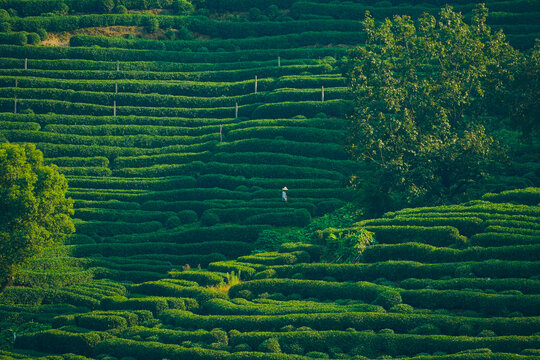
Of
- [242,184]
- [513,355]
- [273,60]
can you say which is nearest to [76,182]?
[242,184]

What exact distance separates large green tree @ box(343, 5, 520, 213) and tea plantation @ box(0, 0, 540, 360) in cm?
296

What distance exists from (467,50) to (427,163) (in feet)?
32.4

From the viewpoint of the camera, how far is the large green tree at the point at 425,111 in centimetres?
4784

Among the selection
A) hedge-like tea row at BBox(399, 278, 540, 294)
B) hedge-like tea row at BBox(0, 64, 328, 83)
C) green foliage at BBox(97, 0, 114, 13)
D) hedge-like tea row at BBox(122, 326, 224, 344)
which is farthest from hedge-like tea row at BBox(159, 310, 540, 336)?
green foliage at BBox(97, 0, 114, 13)

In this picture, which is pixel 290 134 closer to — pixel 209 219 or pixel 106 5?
pixel 209 219

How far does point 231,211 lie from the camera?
5416 centimetres

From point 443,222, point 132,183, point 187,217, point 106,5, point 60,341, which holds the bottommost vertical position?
point 60,341

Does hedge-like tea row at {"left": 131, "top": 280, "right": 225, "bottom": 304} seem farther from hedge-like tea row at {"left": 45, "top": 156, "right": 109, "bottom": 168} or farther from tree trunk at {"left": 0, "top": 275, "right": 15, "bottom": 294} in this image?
hedge-like tea row at {"left": 45, "top": 156, "right": 109, "bottom": 168}

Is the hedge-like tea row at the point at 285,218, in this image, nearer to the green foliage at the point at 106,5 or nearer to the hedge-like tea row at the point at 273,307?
the hedge-like tea row at the point at 273,307

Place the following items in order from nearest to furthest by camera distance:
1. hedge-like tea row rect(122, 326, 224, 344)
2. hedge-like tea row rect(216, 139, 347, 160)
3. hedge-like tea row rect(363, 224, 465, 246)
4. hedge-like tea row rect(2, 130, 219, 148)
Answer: hedge-like tea row rect(122, 326, 224, 344) < hedge-like tea row rect(363, 224, 465, 246) < hedge-like tea row rect(216, 139, 347, 160) < hedge-like tea row rect(2, 130, 219, 148)

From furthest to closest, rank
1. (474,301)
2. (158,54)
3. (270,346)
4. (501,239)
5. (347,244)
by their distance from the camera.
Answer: (158,54) → (347,244) → (501,239) → (474,301) → (270,346)

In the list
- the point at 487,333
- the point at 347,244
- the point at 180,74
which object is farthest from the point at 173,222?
the point at 487,333

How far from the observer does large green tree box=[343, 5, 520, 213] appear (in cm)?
4784

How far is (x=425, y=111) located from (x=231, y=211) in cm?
1623
